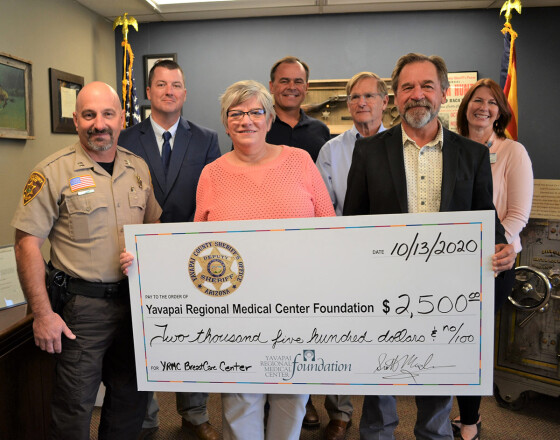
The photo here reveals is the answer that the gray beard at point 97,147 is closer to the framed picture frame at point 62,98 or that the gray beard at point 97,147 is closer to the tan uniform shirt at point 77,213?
the tan uniform shirt at point 77,213

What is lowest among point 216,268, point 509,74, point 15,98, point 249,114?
point 216,268

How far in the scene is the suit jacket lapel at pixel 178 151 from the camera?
2156 mm

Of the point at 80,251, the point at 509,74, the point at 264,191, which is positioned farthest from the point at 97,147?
the point at 509,74

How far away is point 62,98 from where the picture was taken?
3.67 m

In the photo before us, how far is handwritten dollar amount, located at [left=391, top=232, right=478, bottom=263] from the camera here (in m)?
1.41

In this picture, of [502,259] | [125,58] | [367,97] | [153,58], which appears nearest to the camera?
[502,259]

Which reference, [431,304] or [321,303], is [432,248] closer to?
[431,304]

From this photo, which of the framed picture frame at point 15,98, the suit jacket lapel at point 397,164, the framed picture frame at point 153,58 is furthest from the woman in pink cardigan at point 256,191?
the framed picture frame at point 153,58

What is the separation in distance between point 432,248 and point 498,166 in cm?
106

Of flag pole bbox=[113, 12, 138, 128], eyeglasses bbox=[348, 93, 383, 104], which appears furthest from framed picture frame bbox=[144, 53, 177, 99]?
eyeglasses bbox=[348, 93, 383, 104]

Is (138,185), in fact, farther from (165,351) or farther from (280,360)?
(280,360)

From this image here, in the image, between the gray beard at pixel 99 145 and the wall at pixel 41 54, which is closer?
the gray beard at pixel 99 145

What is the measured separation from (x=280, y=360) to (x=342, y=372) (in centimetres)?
21

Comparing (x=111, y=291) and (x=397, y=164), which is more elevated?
(x=397, y=164)
